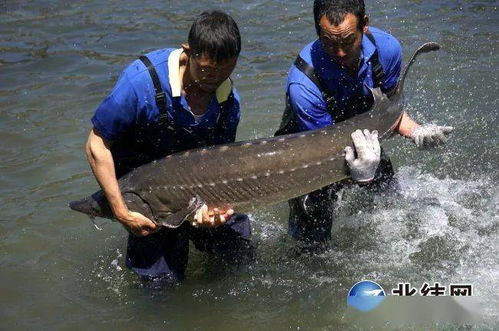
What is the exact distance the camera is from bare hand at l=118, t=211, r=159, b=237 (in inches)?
151

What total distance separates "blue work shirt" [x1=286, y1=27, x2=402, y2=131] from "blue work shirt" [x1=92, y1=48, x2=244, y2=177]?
444 mm

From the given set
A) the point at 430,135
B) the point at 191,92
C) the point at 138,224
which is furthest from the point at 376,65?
the point at 138,224

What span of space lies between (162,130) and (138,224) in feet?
1.75

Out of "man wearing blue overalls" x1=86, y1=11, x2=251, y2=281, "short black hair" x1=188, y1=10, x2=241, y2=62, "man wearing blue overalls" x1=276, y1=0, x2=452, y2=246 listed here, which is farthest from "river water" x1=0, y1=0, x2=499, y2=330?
"short black hair" x1=188, y1=10, x2=241, y2=62

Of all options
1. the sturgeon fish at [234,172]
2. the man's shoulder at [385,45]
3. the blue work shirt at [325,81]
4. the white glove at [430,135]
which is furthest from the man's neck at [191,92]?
the white glove at [430,135]

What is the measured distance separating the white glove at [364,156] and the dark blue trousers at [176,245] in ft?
3.01

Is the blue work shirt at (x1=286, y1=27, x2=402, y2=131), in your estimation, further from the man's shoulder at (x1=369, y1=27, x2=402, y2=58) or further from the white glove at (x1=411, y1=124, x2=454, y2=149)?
the white glove at (x1=411, y1=124, x2=454, y2=149)

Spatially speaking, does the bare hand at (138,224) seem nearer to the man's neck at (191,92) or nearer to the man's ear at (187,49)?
the man's neck at (191,92)

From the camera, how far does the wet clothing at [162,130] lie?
3.71 metres

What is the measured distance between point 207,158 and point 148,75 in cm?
61

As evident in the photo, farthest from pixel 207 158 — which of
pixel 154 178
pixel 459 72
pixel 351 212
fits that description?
pixel 459 72

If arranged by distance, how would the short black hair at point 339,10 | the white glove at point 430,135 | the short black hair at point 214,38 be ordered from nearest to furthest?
the short black hair at point 214,38
the short black hair at point 339,10
the white glove at point 430,135

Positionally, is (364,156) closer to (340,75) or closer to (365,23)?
(340,75)

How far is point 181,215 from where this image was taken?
3926 millimetres
